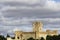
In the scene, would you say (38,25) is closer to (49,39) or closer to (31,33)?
(31,33)

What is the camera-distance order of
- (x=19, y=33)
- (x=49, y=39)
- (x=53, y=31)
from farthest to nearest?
(x=53, y=31) < (x=19, y=33) < (x=49, y=39)

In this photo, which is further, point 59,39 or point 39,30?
point 39,30

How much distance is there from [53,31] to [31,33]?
10.4 m

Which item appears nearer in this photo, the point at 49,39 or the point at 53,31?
the point at 49,39

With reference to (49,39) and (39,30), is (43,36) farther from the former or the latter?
(49,39)

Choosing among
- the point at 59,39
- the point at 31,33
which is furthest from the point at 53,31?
the point at 59,39

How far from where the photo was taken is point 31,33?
10388 centimetres

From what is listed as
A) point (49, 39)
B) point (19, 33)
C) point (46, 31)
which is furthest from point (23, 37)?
point (49, 39)

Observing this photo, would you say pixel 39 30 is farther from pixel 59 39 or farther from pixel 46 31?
→ pixel 59 39

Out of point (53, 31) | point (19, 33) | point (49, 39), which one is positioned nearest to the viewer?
point (49, 39)

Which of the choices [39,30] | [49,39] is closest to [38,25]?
[39,30]

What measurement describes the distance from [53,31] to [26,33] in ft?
38.6

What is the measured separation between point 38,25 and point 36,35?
13.0ft

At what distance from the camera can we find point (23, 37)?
10256cm
